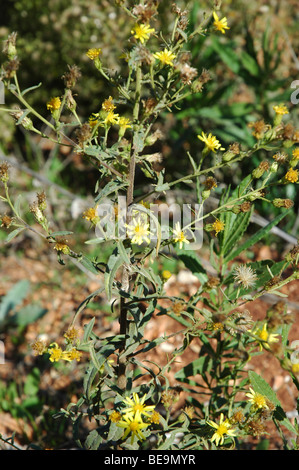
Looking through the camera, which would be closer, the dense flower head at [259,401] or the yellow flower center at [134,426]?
the yellow flower center at [134,426]

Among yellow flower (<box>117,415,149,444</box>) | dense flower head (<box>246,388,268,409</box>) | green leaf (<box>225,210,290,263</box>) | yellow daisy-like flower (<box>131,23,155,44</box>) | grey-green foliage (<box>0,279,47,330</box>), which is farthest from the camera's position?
grey-green foliage (<box>0,279,47,330</box>)

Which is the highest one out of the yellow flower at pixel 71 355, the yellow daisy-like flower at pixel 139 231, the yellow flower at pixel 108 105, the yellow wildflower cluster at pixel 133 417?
the yellow flower at pixel 108 105

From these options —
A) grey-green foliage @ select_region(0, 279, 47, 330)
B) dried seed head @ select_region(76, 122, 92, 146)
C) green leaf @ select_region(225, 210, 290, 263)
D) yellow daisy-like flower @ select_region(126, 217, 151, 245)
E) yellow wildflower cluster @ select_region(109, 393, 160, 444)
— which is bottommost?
grey-green foliage @ select_region(0, 279, 47, 330)

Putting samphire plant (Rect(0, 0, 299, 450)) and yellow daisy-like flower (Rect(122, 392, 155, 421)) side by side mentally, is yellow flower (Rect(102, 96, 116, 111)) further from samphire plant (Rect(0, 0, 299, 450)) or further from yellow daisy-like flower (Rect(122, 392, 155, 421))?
yellow daisy-like flower (Rect(122, 392, 155, 421))

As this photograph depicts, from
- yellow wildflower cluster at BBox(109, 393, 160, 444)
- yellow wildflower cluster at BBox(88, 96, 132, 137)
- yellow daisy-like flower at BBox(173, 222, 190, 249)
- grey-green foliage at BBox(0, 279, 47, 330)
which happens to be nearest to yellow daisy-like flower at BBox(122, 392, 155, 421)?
yellow wildflower cluster at BBox(109, 393, 160, 444)

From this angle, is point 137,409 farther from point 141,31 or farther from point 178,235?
point 141,31

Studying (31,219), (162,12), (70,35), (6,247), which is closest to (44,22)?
(70,35)

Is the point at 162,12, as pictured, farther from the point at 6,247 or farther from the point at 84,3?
the point at 6,247

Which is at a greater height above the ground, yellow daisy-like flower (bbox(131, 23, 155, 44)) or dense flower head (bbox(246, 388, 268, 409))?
yellow daisy-like flower (bbox(131, 23, 155, 44))

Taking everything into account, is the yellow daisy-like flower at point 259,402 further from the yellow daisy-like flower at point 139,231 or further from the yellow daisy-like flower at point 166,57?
the yellow daisy-like flower at point 166,57

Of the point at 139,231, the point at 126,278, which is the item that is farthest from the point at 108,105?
the point at 126,278

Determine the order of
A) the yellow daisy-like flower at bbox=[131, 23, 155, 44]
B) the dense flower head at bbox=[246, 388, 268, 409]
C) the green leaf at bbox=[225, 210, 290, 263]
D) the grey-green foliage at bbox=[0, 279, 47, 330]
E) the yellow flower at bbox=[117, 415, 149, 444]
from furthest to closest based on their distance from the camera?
the grey-green foliage at bbox=[0, 279, 47, 330]
the green leaf at bbox=[225, 210, 290, 263]
the dense flower head at bbox=[246, 388, 268, 409]
the yellow flower at bbox=[117, 415, 149, 444]
the yellow daisy-like flower at bbox=[131, 23, 155, 44]

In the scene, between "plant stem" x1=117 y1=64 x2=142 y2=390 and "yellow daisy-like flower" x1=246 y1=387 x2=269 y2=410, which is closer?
"plant stem" x1=117 y1=64 x2=142 y2=390

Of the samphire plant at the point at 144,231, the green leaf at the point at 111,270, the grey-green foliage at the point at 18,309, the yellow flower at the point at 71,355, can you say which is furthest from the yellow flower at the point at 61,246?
the grey-green foliage at the point at 18,309
